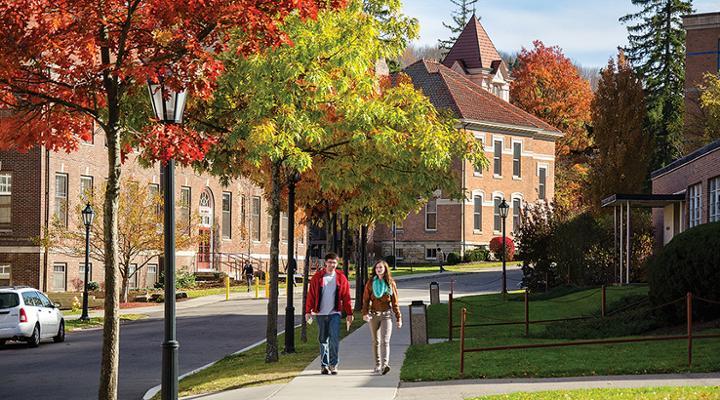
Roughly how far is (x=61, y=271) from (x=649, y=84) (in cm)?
4606

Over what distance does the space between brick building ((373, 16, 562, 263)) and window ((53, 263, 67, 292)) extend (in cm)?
3275

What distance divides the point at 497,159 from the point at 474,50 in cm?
1587

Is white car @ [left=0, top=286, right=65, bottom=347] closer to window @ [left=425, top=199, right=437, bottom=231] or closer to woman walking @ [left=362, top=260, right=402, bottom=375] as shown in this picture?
woman walking @ [left=362, top=260, right=402, bottom=375]

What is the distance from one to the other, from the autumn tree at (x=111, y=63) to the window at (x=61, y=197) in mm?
33983

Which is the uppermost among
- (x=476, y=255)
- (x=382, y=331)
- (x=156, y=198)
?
(x=156, y=198)

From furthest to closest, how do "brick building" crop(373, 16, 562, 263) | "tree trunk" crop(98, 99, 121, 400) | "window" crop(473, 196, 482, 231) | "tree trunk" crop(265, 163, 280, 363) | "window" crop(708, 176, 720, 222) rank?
"window" crop(473, 196, 482, 231) < "brick building" crop(373, 16, 562, 263) < "window" crop(708, 176, 720, 222) < "tree trunk" crop(265, 163, 280, 363) < "tree trunk" crop(98, 99, 121, 400)

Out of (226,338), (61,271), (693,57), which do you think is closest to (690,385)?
(226,338)

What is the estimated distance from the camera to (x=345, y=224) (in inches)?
1448

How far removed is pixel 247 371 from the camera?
20.3m

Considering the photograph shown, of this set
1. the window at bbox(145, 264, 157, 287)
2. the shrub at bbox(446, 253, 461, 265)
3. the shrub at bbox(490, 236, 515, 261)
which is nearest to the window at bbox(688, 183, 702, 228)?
the window at bbox(145, 264, 157, 287)

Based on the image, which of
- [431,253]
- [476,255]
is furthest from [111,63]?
[431,253]

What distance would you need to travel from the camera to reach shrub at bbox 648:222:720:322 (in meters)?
23.2

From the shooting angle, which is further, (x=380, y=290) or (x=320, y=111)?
(x=320, y=111)

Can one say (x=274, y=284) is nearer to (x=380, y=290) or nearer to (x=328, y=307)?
(x=328, y=307)
